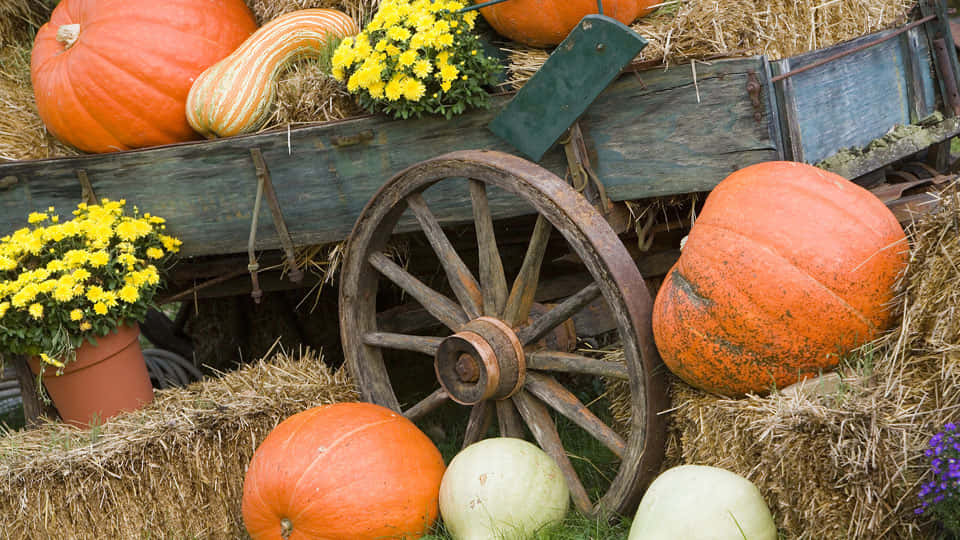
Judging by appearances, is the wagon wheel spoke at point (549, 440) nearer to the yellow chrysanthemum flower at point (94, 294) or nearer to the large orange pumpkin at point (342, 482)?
the large orange pumpkin at point (342, 482)

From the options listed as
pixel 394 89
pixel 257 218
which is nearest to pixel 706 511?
pixel 394 89

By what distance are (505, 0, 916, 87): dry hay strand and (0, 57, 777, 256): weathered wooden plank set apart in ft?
0.23

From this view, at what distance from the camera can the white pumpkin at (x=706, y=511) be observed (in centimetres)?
189

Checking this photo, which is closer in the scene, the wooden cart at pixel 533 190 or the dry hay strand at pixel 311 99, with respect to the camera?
the wooden cart at pixel 533 190

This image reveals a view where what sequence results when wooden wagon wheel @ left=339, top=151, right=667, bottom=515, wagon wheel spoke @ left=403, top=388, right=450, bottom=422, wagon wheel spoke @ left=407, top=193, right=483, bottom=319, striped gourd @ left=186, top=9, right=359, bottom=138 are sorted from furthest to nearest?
striped gourd @ left=186, top=9, right=359, bottom=138, wagon wheel spoke @ left=403, top=388, right=450, bottom=422, wagon wheel spoke @ left=407, top=193, right=483, bottom=319, wooden wagon wheel @ left=339, top=151, right=667, bottom=515

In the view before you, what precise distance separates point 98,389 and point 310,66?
4.53ft

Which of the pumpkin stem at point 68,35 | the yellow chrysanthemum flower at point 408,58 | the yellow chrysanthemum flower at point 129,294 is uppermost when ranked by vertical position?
the pumpkin stem at point 68,35

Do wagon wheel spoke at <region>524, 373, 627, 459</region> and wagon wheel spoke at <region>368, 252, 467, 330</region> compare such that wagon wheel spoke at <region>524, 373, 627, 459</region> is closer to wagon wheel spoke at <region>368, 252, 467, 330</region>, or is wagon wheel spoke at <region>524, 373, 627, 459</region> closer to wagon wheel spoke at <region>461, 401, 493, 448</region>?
wagon wheel spoke at <region>461, 401, 493, 448</region>

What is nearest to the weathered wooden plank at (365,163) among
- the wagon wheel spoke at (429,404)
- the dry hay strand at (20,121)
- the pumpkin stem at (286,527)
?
the dry hay strand at (20,121)

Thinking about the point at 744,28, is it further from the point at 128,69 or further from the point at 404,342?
the point at 128,69

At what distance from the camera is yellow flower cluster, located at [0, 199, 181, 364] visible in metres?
2.88

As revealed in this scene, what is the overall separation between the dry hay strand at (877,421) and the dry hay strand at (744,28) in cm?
73

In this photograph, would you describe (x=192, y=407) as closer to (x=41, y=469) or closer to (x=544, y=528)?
(x=41, y=469)

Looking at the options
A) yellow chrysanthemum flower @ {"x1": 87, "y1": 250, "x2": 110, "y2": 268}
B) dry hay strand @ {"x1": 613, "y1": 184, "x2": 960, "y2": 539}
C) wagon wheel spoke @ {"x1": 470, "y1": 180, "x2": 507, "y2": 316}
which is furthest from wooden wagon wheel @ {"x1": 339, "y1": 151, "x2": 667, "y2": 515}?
yellow chrysanthemum flower @ {"x1": 87, "y1": 250, "x2": 110, "y2": 268}
